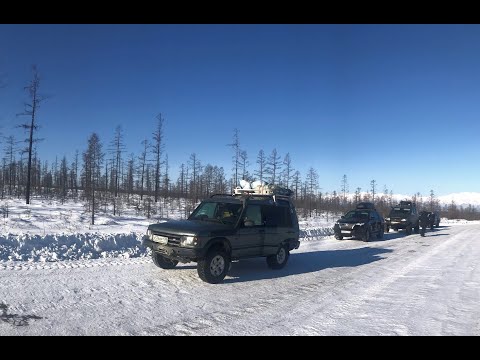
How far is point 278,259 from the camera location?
10.6 meters

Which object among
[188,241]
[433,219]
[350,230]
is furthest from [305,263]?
[433,219]

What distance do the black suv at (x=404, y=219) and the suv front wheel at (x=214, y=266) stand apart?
21.7m

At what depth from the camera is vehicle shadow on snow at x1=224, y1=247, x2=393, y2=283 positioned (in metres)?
9.62

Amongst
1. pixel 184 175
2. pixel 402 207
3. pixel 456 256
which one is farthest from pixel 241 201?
pixel 184 175

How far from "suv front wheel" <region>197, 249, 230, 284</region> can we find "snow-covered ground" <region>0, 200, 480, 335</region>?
0.66 feet

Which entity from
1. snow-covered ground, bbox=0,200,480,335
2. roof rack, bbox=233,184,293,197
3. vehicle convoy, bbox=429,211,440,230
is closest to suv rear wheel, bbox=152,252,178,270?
snow-covered ground, bbox=0,200,480,335

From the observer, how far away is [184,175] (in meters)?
64.8

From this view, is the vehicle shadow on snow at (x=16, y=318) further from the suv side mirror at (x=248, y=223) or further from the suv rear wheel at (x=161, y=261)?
the suv side mirror at (x=248, y=223)

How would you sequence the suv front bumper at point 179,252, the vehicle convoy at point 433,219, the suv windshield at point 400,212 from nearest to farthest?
1. the suv front bumper at point 179,252
2. the suv windshield at point 400,212
3. the vehicle convoy at point 433,219

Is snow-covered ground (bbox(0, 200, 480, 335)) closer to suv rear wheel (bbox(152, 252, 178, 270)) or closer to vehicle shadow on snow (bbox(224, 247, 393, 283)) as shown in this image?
vehicle shadow on snow (bbox(224, 247, 393, 283))

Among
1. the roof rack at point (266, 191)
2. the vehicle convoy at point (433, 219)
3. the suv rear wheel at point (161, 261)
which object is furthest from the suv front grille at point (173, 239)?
the vehicle convoy at point (433, 219)

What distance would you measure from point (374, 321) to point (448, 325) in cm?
111

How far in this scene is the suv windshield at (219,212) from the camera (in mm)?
9531
